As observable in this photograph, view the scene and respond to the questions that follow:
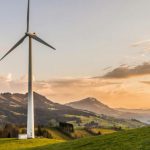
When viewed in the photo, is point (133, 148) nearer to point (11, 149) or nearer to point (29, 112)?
point (11, 149)

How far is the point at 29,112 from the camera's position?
301 feet

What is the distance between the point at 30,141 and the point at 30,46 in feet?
82.1

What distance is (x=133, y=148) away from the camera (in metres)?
40.7

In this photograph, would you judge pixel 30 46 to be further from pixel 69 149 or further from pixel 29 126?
pixel 69 149

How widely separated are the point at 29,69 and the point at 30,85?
4092 mm

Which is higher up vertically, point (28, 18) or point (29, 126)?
point (28, 18)

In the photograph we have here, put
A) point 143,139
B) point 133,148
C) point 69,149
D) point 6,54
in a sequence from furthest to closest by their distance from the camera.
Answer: point 6,54 < point 69,149 < point 143,139 < point 133,148

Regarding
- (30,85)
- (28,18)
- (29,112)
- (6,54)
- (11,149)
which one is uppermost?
(28,18)

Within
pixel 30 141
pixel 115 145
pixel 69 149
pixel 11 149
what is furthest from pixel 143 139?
pixel 30 141

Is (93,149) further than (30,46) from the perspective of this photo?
No

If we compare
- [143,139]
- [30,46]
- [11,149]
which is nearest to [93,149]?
[143,139]

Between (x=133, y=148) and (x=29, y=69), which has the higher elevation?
(x=29, y=69)

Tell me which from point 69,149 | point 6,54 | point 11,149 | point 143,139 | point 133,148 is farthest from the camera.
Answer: point 6,54

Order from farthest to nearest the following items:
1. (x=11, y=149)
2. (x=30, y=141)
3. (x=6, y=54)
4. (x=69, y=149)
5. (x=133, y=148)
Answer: (x=6, y=54), (x=30, y=141), (x=11, y=149), (x=69, y=149), (x=133, y=148)
